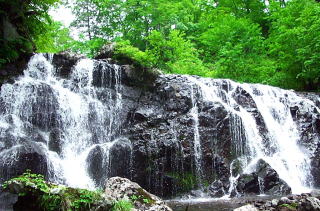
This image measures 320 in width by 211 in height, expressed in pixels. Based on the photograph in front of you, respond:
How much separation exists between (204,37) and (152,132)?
13.6 meters

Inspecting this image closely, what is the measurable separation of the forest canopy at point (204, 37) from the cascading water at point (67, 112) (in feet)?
5.87

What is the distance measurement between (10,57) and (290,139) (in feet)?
40.4

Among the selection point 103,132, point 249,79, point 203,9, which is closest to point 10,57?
point 103,132

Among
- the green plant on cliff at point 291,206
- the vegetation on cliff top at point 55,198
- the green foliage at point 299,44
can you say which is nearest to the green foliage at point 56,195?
the vegetation on cliff top at point 55,198

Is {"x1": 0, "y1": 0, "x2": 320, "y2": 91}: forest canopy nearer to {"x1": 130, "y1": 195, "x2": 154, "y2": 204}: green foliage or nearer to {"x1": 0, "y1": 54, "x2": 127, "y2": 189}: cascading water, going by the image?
{"x1": 0, "y1": 54, "x2": 127, "y2": 189}: cascading water

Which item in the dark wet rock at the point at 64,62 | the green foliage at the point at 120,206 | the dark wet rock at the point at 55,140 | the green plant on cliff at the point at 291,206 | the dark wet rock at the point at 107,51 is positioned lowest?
the green plant on cliff at the point at 291,206

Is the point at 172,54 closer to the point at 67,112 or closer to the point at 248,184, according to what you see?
the point at 67,112

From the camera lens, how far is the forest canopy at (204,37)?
53.9 ft

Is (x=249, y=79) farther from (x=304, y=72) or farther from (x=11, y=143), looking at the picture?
(x=11, y=143)

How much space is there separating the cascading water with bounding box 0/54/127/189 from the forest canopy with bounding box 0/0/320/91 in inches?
70.4

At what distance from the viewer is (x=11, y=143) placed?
1133 cm

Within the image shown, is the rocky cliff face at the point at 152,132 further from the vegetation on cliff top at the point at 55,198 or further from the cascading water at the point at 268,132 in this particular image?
the vegetation on cliff top at the point at 55,198

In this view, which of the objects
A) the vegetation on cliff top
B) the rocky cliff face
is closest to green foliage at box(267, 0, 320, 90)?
the rocky cliff face

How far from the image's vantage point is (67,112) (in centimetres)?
1289
